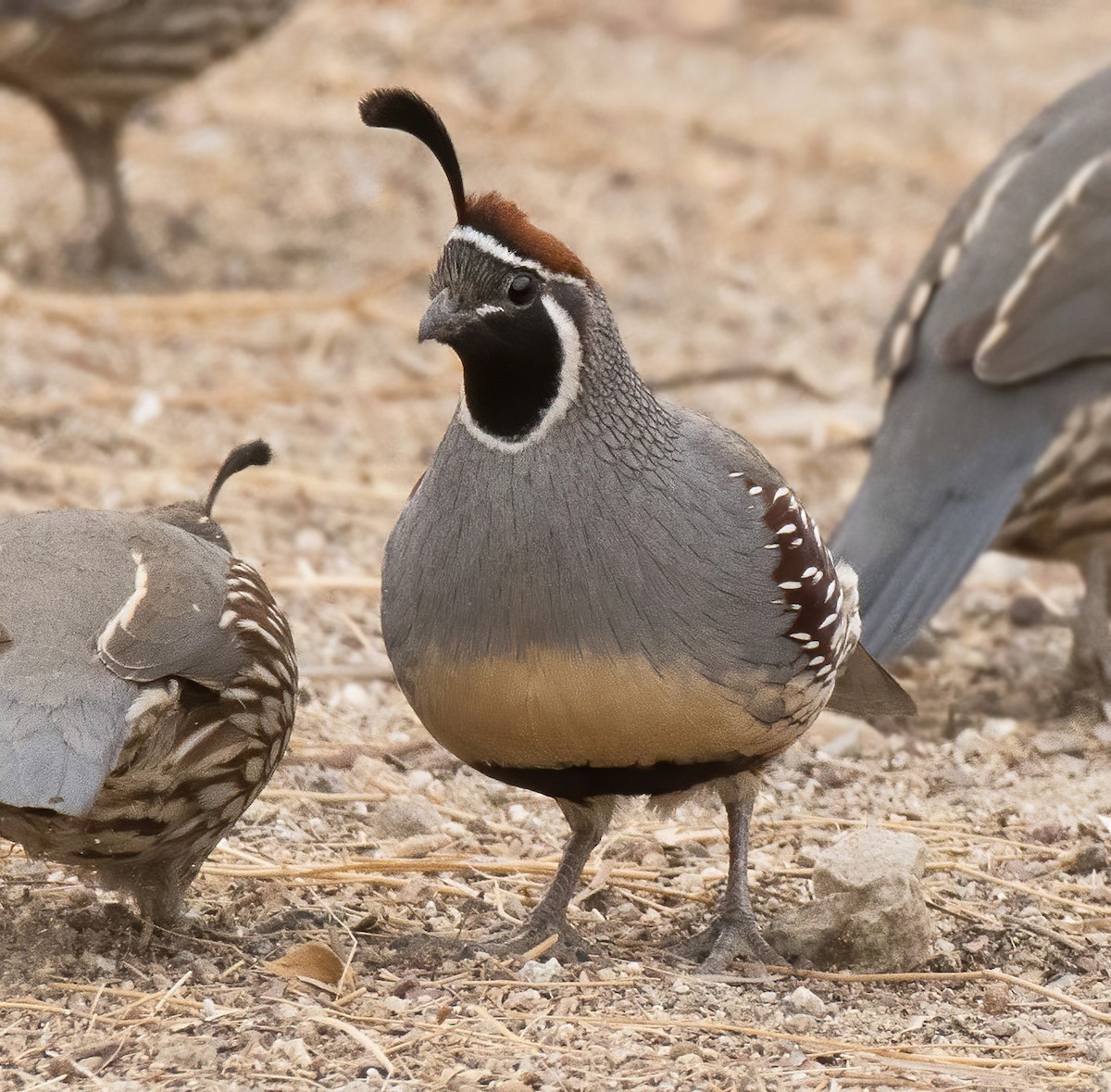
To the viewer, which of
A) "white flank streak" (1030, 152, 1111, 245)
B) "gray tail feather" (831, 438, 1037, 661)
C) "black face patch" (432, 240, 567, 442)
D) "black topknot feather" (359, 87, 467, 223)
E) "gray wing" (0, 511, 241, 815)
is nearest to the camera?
"gray wing" (0, 511, 241, 815)

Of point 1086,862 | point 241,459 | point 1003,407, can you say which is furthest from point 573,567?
point 1003,407

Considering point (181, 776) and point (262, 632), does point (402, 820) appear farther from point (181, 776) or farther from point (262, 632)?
point (181, 776)

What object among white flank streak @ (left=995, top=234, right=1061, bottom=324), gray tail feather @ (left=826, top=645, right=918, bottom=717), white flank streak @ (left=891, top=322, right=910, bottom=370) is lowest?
gray tail feather @ (left=826, top=645, right=918, bottom=717)

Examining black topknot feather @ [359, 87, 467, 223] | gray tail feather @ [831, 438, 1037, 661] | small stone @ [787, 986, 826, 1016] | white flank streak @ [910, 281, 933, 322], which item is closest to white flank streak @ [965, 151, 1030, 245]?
white flank streak @ [910, 281, 933, 322]

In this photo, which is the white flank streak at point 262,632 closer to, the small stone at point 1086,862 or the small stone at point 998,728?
the small stone at point 1086,862

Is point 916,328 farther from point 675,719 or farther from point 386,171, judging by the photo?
point 386,171

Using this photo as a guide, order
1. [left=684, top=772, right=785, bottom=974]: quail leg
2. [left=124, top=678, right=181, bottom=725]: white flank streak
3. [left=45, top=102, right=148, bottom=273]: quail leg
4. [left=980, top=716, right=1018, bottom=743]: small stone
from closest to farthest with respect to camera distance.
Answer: [left=124, top=678, right=181, bottom=725]: white flank streak
[left=684, top=772, right=785, bottom=974]: quail leg
[left=980, top=716, right=1018, bottom=743]: small stone
[left=45, top=102, right=148, bottom=273]: quail leg

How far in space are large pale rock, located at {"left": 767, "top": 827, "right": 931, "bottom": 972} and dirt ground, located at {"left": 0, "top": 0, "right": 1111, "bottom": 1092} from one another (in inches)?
2.3

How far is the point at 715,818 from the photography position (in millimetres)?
4215

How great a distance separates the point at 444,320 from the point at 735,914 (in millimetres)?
1223

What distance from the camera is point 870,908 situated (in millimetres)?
3357

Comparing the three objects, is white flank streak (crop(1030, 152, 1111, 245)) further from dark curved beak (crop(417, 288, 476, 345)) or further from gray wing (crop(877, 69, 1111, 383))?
dark curved beak (crop(417, 288, 476, 345))

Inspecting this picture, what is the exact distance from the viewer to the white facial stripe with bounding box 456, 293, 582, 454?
323cm

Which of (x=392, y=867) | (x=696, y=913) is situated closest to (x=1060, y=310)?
(x=696, y=913)
